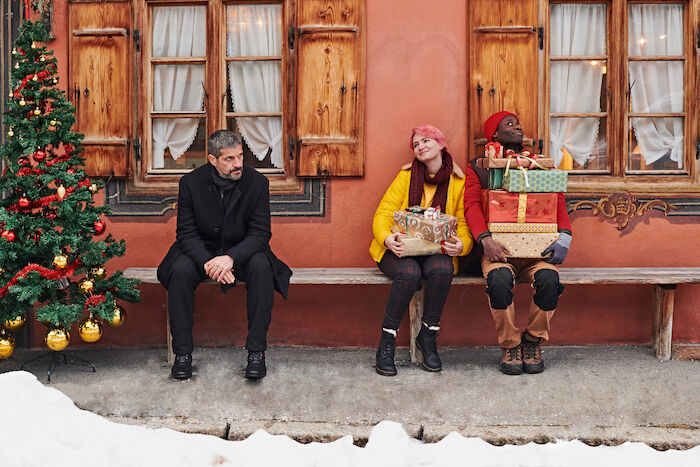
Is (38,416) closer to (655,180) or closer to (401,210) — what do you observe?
(401,210)

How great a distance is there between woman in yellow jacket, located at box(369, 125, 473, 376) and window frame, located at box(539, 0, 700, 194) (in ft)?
3.12

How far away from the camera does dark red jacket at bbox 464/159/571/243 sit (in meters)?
4.45

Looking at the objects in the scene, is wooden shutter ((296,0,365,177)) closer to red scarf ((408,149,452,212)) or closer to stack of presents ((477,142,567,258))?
red scarf ((408,149,452,212))

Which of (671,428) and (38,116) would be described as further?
(38,116)

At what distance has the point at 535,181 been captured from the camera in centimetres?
432

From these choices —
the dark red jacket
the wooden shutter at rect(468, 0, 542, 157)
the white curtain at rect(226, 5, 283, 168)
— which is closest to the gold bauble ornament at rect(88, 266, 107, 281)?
the white curtain at rect(226, 5, 283, 168)

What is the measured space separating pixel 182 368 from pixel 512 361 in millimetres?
2104

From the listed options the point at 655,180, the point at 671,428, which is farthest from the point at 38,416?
the point at 655,180

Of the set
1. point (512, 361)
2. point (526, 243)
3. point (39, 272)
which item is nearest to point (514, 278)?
point (526, 243)

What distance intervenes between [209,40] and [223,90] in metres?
0.38

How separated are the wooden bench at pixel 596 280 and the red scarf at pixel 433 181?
550 mm

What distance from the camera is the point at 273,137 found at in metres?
5.15

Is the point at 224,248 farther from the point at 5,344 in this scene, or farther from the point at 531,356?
the point at 531,356

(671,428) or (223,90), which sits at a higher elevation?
(223,90)
